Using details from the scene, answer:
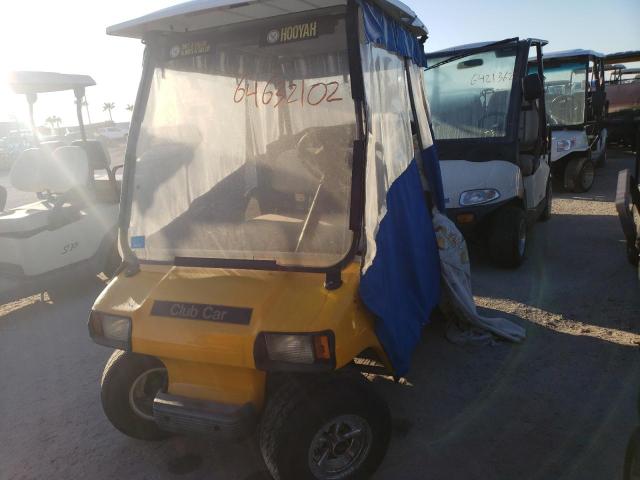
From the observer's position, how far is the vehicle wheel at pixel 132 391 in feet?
8.80

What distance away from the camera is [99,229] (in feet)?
17.9

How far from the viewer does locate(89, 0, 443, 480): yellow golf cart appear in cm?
220

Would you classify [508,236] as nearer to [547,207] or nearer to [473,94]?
[473,94]

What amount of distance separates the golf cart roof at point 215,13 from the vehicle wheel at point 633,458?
7.08ft

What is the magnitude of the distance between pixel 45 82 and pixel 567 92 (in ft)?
26.1

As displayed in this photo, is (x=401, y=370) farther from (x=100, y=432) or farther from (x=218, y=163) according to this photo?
(x=100, y=432)

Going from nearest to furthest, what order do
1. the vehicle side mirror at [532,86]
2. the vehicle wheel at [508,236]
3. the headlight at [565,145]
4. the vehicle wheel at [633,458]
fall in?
1. the vehicle wheel at [633,458]
2. the vehicle wheel at [508,236]
3. the vehicle side mirror at [532,86]
4. the headlight at [565,145]

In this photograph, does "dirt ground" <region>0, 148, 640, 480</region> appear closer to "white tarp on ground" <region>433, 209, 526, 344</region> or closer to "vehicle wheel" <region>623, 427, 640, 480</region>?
"white tarp on ground" <region>433, 209, 526, 344</region>

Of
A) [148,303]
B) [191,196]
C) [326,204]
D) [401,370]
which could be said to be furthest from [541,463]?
[191,196]

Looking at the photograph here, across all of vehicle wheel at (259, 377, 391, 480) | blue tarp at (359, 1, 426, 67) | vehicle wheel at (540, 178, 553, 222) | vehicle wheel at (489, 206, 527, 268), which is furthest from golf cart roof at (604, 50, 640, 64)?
vehicle wheel at (259, 377, 391, 480)

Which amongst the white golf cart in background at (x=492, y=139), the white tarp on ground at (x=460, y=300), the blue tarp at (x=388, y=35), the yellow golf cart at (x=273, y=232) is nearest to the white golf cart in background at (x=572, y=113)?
the white golf cart in background at (x=492, y=139)

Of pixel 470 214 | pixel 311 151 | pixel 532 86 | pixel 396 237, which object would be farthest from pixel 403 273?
pixel 532 86

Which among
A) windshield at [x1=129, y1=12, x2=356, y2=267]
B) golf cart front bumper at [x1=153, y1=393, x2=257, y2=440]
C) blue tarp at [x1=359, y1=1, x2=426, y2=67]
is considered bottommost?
golf cart front bumper at [x1=153, y1=393, x2=257, y2=440]

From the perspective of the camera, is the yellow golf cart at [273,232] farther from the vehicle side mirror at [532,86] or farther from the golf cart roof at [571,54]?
the golf cart roof at [571,54]
